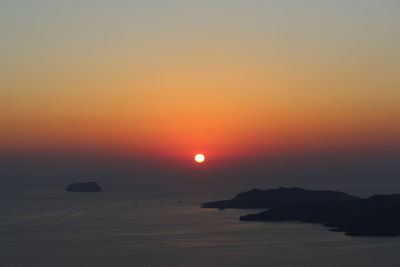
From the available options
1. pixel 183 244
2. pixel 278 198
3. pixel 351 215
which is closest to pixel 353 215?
pixel 351 215

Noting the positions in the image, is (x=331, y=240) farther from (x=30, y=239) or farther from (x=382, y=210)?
(x=30, y=239)

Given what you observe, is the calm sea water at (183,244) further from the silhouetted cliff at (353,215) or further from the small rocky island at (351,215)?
the small rocky island at (351,215)

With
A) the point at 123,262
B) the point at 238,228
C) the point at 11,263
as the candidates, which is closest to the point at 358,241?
the point at 238,228

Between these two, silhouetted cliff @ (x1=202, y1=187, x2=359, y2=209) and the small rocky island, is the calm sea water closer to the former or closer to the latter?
the small rocky island

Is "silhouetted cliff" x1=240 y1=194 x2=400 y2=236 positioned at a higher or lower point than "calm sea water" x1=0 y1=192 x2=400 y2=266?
higher

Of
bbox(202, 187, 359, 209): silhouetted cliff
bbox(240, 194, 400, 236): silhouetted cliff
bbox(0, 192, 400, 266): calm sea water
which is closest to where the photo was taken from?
bbox(0, 192, 400, 266): calm sea water

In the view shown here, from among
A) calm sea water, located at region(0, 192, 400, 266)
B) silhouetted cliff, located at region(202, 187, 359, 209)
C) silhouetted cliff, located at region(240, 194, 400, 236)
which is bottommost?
calm sea water, located at region(0, 192, 400, 266)

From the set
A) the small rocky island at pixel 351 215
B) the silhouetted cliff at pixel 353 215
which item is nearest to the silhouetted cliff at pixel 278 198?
the small rocky island at pixel 351 215

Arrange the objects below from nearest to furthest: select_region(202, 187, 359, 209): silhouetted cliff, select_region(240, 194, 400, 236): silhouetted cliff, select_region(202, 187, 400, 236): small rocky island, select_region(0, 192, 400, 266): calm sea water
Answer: select_region(0, 192, 400, 266): calm sea water → select_region(240, 194, 400, 236): silhouetted cliff → select_region(202, 187, 400, 236): small rocky island → select_region(202, 187, 359, 209): silhouetted cliff

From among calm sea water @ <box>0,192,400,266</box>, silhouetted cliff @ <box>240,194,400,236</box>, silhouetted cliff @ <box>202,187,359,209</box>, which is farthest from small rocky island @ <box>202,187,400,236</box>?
calm sea water @ <box>0,192,400,266</box>
